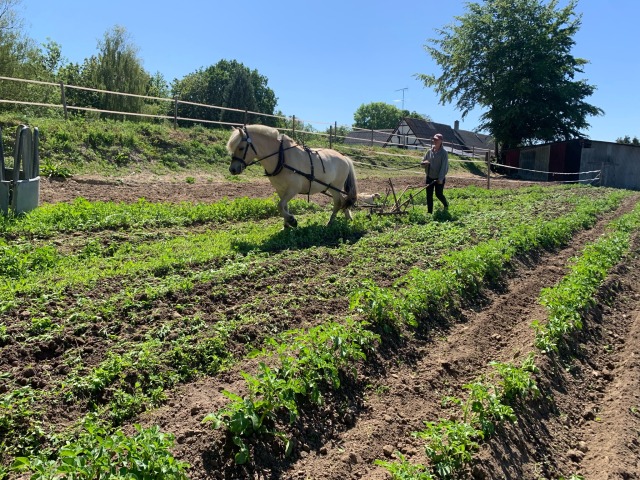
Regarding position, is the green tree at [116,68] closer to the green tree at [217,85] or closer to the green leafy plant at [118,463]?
the green tree at [217,85]

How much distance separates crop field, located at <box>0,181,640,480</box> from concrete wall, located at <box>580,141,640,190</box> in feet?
87.0

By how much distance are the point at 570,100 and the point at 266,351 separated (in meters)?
39.3

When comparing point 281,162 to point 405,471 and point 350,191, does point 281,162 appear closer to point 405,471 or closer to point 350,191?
point 350,191

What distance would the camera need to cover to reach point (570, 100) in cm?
3662

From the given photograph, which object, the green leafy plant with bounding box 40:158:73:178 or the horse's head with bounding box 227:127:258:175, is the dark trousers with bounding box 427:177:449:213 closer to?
the horse's head with bounding box 227:127:258:175

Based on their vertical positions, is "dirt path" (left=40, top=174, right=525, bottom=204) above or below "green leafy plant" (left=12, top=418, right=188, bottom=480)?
above

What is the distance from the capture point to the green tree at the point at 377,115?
101300 mm

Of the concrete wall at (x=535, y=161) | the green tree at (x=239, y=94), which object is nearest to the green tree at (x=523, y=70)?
the concrete wall at (x=535, y=161)

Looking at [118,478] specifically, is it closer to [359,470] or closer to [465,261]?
[359,470]

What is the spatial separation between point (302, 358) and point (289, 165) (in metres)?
5.88

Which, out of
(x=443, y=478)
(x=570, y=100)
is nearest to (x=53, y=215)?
(x=443, y=478)

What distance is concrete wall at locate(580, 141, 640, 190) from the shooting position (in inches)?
1249

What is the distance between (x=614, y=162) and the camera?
31.9 meters

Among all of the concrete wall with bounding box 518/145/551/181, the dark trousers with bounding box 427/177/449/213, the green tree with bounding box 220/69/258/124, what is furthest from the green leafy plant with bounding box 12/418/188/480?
the green tree with bounding box 220/69/258/124
